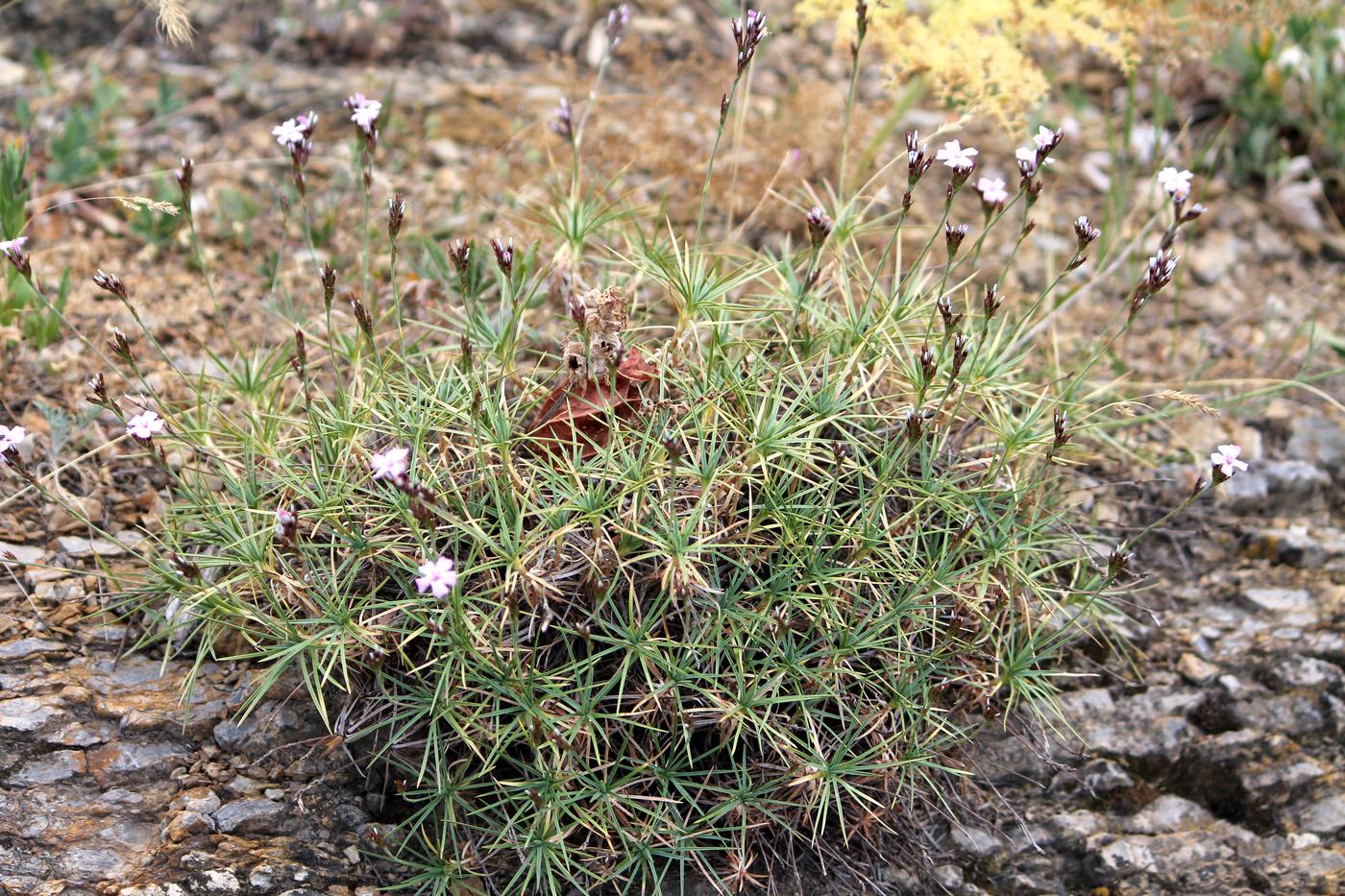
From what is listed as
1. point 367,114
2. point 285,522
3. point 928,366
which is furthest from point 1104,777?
point 367,114

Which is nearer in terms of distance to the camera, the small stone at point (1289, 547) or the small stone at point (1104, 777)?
the small stone at point (1104, 777)

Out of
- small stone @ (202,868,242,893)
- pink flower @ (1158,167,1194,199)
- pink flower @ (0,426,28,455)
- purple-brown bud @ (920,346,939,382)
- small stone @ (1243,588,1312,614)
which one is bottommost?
small stone @ (1243,588,1312,614)

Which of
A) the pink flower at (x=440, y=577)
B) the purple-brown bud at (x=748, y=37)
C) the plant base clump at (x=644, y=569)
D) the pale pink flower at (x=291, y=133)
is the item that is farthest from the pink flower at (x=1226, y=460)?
the pale pink flower at (x=291, y=133)

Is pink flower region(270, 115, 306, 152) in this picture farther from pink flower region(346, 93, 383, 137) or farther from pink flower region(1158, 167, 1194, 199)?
pink flower region(1158, 167, 1194, 199)

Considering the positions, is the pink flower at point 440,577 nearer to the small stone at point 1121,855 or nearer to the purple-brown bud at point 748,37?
the purple-brown bud at point 748,37

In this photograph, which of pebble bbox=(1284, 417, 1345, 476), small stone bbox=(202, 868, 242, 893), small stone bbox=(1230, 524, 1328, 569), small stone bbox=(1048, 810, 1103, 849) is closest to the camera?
small stone bbox=(202, 868, 242, 893)

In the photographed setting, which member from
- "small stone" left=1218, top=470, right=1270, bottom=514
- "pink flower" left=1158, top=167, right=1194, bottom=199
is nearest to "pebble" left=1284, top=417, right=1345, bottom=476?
"small stone" left=1218, top=470, right=1270, bottom=514

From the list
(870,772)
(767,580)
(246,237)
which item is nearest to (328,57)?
(246,237)
